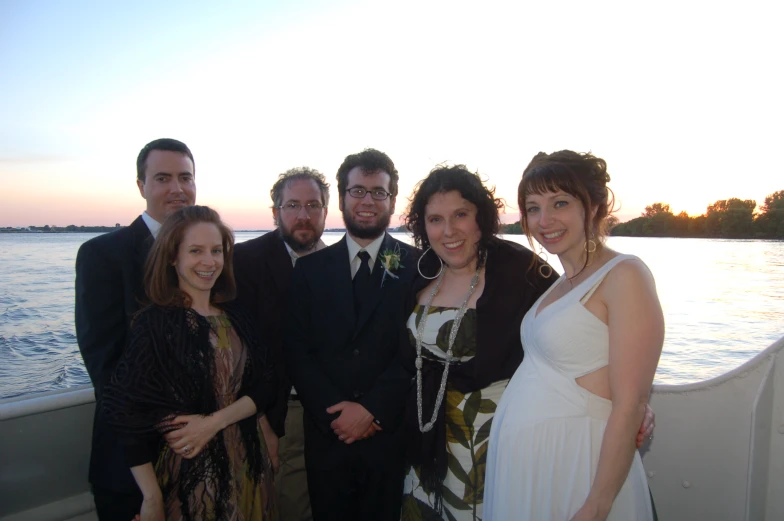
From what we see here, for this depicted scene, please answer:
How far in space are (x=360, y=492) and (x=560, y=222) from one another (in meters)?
1.68

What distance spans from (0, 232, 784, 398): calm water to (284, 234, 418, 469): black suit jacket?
856 centimetres

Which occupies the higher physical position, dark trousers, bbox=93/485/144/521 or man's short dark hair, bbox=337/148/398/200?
man's short dark hair, bbox=337/148/398/200

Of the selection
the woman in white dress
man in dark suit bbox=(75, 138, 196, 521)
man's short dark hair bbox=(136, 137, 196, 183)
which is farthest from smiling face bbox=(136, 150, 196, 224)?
the woman in white dress

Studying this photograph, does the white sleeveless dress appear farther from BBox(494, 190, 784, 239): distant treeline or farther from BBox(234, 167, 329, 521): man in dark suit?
BBox(494, 190, 784, 239): distant treeline

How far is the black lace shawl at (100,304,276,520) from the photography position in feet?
5.90

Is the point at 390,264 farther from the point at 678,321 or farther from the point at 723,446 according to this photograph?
the point at 678,321

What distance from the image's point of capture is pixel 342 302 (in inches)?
101

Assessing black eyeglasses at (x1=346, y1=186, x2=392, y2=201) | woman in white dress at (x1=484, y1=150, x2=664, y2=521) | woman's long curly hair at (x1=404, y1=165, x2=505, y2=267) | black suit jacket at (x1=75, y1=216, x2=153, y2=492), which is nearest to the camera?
woman in white dress at (x1=484, y1=150, x2=664, y2=521)

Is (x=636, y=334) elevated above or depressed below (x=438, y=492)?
above

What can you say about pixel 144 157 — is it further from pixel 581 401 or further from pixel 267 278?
pixel 581 401

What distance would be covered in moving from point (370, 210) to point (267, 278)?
0.78m

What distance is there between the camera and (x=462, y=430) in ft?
7.20

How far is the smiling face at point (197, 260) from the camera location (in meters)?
2.04

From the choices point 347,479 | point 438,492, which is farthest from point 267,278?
point 438,492
